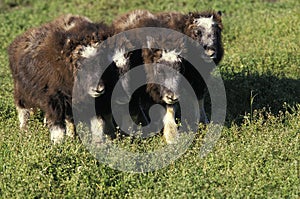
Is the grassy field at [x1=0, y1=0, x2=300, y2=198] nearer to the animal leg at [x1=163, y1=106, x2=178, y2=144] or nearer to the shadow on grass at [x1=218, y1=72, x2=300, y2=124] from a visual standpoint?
the shadow on grass at [x1=218, y1=72, x2=300, y2=124]

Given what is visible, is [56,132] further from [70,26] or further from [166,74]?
[166,74]

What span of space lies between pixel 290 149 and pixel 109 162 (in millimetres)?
1809

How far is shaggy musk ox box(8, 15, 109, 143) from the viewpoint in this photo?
7133 mm

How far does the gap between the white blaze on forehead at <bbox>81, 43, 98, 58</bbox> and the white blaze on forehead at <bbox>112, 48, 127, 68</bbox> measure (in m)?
0.30

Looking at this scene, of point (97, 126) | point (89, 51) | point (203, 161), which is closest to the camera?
point (203, 161)

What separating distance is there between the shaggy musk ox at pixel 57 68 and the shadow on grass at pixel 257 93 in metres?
2.16

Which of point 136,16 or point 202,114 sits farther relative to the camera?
point 202,114

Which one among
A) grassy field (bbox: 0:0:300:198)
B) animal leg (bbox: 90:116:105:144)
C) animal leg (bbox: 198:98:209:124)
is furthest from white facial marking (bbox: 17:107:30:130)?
animal leg (bbox: 198:98:209:124)

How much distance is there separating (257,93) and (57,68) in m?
3.21

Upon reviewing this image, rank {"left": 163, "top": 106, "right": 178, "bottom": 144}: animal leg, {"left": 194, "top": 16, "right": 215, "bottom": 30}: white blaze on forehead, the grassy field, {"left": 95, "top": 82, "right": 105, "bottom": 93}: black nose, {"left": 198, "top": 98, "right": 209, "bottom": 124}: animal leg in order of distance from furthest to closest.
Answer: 1. {"left": 198, "top": 98, "right": 209, "bottom": 124}: animal leg
2. {"left": 194, "top": 16, "right": 215, "bottom": 30}: white blaze on forehead
3. {"left": 163, "top": 106, "right": 178, "bottom": 144}: animal leg
4. {"left": 95, "top": 82, "right": 105, "bottom": 93}: black nose
5. the grassy field

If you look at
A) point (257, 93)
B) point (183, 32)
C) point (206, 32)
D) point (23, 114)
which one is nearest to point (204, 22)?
point (206, 32)

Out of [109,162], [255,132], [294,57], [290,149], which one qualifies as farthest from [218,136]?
[294,57]

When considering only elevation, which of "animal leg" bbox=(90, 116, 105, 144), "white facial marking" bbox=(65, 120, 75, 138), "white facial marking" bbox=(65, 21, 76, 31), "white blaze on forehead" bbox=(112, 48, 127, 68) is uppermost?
"white facial marking" bbox=(65, 21, 76, 31)

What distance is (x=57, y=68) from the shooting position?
7.26 metres
